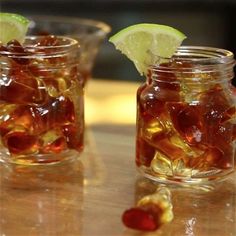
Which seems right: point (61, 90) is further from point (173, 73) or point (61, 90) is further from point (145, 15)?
point (145, 15)

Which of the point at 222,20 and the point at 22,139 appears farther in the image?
the point at 222,20

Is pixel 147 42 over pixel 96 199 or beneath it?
over

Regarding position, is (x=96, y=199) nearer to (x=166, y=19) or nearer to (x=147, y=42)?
(x=147, y=42)

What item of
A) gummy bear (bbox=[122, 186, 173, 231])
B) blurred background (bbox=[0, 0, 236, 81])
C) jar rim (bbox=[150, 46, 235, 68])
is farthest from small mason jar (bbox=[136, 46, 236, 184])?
blurred background (bbox=[0, 0, 236, 81])

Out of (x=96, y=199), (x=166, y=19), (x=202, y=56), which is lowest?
(x=166, y=19)

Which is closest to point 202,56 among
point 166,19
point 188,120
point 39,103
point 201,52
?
point 201,52

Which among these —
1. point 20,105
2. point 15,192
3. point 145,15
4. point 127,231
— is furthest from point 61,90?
point 145,15

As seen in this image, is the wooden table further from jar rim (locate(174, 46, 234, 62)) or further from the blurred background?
the blurred background
